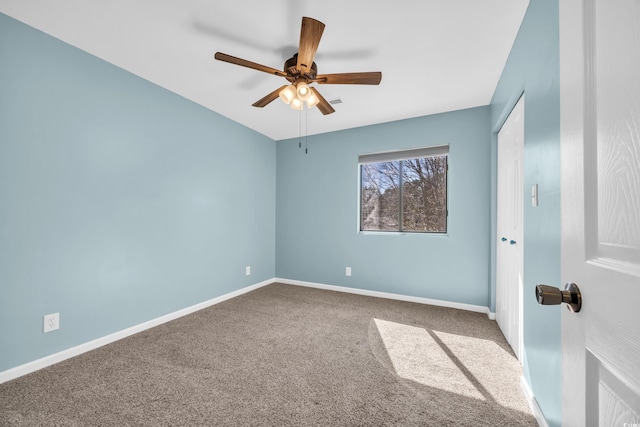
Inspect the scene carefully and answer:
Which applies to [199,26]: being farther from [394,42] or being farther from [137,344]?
[137,344]

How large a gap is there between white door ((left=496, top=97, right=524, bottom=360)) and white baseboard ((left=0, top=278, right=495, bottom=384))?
23.2 inches

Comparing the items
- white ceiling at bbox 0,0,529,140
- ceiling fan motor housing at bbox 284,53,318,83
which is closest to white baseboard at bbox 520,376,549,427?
white ceiling at bbox 0,0,529,140

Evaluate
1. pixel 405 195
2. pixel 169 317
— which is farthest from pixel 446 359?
pixel 169 317

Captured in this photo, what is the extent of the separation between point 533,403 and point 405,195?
266cm

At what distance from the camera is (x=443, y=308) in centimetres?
323

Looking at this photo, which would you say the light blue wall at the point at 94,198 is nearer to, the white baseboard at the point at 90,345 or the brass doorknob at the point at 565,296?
the white baseboard at the point at 90,345

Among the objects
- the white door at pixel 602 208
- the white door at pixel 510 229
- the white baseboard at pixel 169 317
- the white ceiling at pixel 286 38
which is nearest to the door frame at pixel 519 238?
the white door at pixel 510 229

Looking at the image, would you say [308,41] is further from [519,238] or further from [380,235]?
[380,235]

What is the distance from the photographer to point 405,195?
3.79 metres

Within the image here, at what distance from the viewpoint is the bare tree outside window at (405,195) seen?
365cm

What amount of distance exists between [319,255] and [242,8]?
10.5 feet

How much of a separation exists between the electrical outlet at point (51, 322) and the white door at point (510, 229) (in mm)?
3512

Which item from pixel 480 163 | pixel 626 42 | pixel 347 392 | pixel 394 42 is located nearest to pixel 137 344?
pixel 347 392

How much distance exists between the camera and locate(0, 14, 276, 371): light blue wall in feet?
5.98
